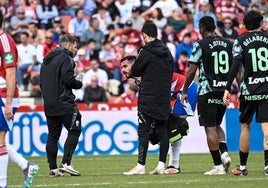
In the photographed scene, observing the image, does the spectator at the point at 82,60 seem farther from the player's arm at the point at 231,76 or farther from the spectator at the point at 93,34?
the player's arm at the point at 231,76

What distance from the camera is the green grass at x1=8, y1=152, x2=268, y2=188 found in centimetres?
1281

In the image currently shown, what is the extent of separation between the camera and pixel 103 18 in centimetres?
2858

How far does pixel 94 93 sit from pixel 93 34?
330 cm

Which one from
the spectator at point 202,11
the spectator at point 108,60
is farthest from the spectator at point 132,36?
the spectator at point 202,11

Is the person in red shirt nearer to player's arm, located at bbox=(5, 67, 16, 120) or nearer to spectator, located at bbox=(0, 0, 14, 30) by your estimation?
spectator, located at bbox=(0, 0, 14, 30)

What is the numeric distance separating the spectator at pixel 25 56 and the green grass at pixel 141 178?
749 cm

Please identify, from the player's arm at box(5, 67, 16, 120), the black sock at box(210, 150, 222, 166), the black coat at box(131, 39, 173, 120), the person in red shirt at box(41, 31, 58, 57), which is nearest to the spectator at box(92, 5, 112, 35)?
the person in red shirt at box(41, 31, 58, 57)

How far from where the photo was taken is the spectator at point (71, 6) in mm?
29000

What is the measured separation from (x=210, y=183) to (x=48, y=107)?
10.5ft

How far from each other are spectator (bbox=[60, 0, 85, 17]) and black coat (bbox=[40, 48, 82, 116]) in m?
14.3

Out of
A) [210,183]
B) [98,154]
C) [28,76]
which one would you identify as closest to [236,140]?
[98,154]

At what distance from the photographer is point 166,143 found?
1451 cm

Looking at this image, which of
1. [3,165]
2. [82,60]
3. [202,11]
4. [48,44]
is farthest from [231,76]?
[202,11]

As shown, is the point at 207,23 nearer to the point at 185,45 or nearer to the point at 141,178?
the point at 141,178
